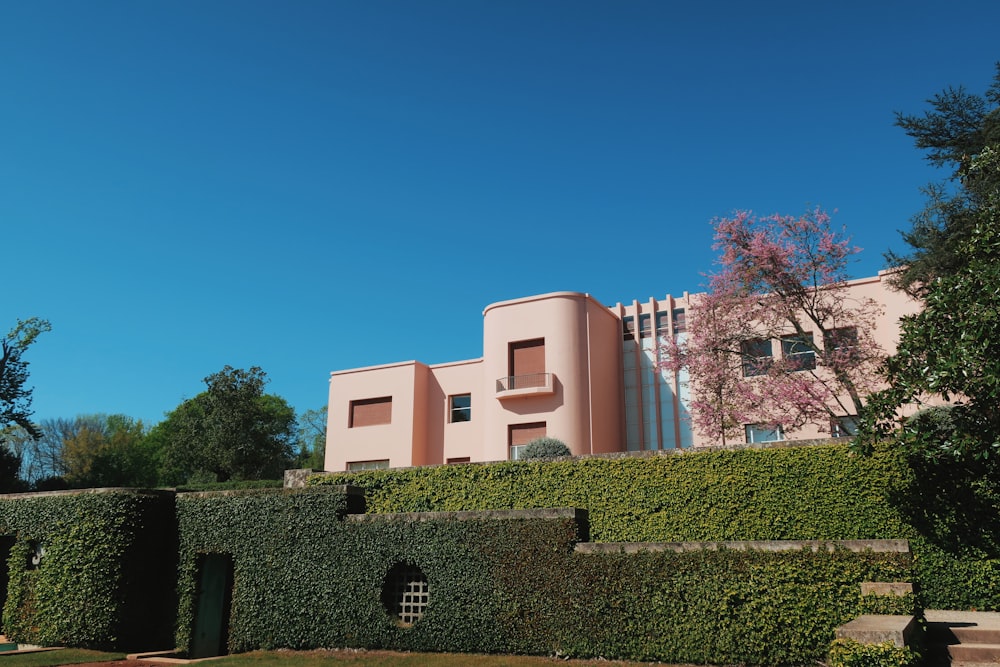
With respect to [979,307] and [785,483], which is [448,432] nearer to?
[785,483]

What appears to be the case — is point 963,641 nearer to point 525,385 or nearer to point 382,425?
point 525,385

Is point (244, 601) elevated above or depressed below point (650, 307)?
below

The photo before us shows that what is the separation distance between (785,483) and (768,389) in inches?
282

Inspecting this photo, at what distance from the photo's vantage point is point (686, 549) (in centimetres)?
995

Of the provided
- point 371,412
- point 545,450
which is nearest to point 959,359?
point 545,450

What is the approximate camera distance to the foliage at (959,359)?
902 centimetres

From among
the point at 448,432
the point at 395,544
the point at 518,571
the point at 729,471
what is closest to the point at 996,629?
the point at 729,471

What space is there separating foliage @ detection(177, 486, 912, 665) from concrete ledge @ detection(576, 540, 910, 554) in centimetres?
11

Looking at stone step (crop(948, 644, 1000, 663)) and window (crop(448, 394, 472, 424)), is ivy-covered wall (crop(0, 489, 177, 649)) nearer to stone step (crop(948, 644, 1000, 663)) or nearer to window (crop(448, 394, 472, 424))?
stone step (crop(948, 644, 1000, 663))

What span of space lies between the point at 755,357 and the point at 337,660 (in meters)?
13.9

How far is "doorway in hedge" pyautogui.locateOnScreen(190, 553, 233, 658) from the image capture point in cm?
1462

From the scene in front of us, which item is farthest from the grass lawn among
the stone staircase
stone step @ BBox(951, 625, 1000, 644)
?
stone step @ BBox(951, 625, 1000, 644)

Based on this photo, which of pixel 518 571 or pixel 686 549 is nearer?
pixel 686 549

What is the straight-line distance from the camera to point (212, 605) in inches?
592
